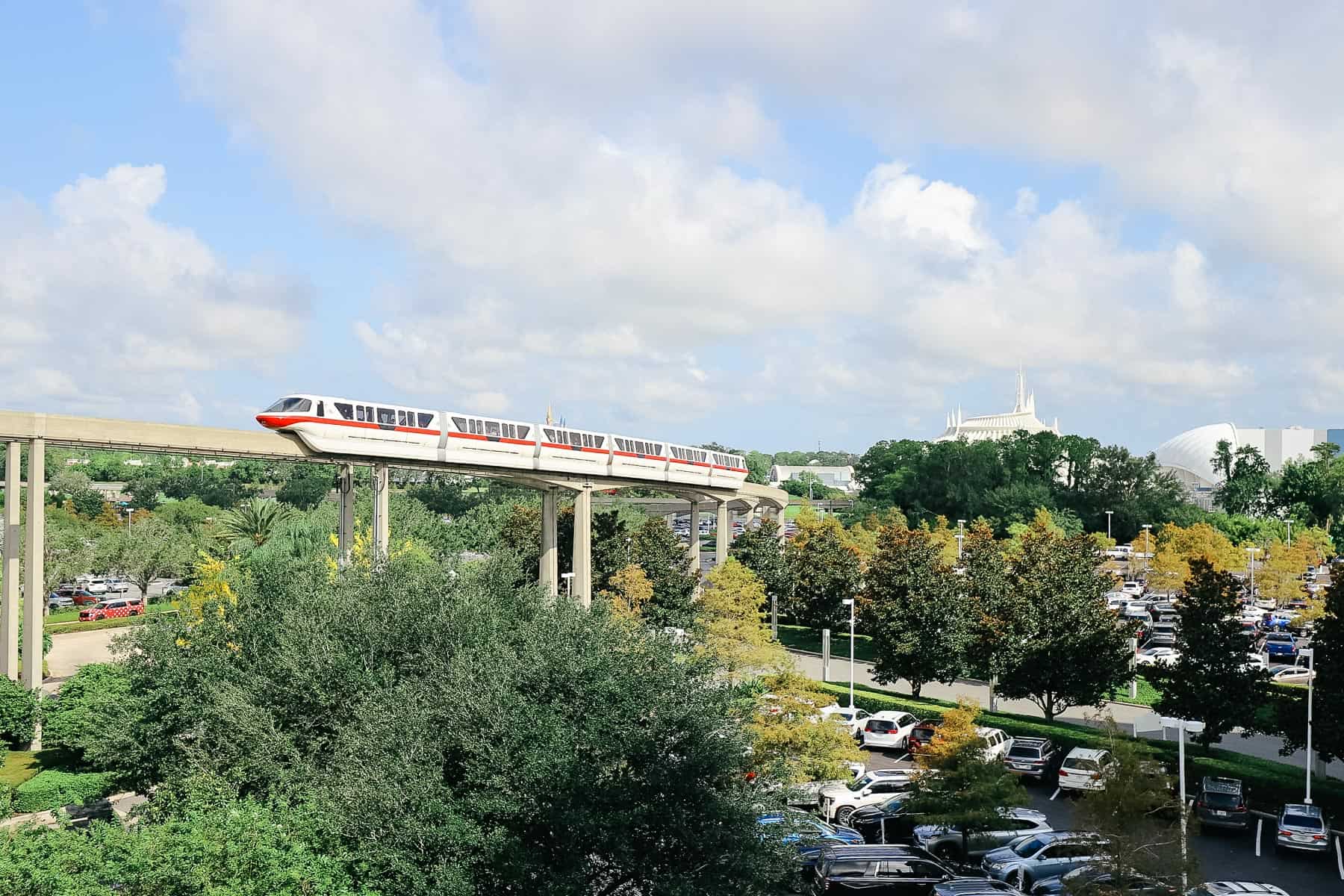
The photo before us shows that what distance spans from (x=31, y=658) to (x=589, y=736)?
23724 millimetres

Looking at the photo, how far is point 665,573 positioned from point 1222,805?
30512mm

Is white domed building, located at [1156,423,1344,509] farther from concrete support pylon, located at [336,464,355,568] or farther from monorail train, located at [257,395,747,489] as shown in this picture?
concrete support pylon, located at [336,464,355,568]

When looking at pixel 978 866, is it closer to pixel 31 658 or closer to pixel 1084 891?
pixel 1084 891

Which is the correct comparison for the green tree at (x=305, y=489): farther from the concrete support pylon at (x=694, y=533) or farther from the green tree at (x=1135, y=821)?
the green tree at (x=1135, y=821)

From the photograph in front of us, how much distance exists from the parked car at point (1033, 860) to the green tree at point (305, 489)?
3523 inches

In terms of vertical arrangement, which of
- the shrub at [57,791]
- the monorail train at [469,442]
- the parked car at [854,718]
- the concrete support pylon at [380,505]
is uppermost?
the monorail train at [469,442]

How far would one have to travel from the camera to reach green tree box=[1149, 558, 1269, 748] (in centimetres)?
2812

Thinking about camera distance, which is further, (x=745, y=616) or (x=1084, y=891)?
(x=745, y=616)

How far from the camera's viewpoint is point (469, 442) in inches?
1583

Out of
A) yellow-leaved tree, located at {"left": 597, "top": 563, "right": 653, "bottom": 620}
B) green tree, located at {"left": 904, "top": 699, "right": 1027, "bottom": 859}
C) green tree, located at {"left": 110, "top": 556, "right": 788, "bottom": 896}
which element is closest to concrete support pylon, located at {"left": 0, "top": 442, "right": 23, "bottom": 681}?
green tree, located at {"left": 110, "top": 556, "right": 788, "bottom": 896}

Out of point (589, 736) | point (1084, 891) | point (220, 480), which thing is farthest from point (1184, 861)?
point (220, 480)

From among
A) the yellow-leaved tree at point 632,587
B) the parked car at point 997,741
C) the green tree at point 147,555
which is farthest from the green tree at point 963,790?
the green tree at point 147,555

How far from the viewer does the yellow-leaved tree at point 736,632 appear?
33781 mm

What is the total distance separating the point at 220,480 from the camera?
119 m
